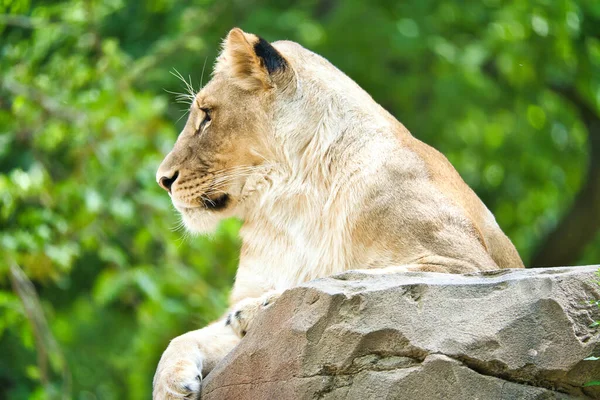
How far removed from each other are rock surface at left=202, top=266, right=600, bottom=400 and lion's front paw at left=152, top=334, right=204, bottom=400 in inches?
19.7

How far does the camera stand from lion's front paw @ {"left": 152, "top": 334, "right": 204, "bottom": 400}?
14.2 ft

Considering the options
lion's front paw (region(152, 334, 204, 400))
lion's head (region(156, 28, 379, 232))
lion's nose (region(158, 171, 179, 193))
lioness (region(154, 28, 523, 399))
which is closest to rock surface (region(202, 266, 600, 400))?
lion's front paw (region(152, 334, 204, 400))

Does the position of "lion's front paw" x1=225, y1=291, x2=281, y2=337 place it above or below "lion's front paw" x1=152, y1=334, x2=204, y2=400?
above

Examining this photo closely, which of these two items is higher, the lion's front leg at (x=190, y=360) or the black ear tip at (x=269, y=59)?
the black ear tip at (x=269, y=59)

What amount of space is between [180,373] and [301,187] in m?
1.17

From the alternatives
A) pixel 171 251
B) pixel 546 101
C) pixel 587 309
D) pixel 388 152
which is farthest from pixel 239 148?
pixel 546 101

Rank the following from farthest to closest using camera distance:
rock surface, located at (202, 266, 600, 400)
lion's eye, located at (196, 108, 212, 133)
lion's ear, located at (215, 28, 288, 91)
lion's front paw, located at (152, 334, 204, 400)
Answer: lion's eye, located at (196, 108, 212, 133)
lion's ear, located at (215, 28, 288, 91)
lion's front paw, located at (152, 334, 204, 400)
rock surface, located at (202, 266, 600, 400)

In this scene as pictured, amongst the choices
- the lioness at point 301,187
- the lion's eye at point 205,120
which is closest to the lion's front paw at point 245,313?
the lioness at point 301,187

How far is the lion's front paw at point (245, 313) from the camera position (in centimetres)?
451

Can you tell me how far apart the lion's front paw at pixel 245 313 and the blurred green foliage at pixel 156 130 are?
1.55 metres

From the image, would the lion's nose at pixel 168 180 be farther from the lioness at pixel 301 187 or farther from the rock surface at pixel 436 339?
the rock surface at pixel 436 339

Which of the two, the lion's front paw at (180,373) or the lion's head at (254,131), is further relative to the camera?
the lion's head at (254,131)

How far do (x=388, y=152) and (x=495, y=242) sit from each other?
814mm

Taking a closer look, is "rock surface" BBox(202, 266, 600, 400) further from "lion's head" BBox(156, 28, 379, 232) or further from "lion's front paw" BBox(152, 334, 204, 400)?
"lion's head" BBox(156, 28, 379, 232)
